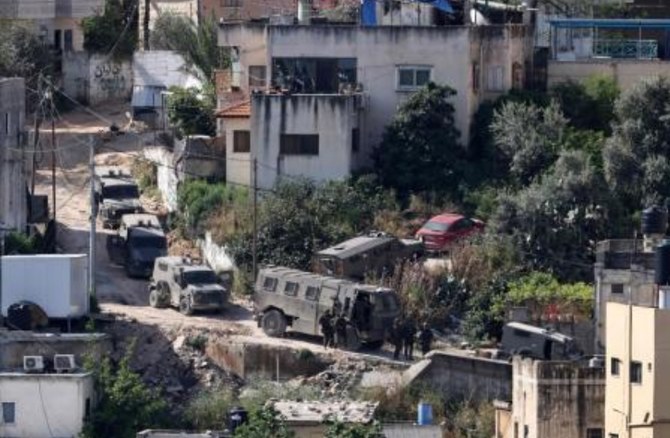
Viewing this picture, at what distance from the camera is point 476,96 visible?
7775 centimetres

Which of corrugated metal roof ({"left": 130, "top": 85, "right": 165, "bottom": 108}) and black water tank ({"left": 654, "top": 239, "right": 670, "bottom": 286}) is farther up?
corrugated metal roof ({"left": 130, "top": 85, "right": 165, "bottom": 108})

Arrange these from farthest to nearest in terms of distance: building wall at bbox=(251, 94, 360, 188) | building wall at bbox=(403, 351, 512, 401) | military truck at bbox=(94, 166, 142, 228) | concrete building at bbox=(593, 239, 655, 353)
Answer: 1. military truck at bbox=(94, 166, 142, 228)
2. building wall at bbox=(251, 94, 360, 188)
3. concrete building at bbox=(593, 239, 655, 353)
4. building wall at bbox=(403, 351, 512, 401)

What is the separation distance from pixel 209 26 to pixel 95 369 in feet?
76.7

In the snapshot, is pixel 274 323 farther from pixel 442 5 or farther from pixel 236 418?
pixel 442 5

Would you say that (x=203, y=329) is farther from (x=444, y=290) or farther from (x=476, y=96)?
(x=476, y=96)

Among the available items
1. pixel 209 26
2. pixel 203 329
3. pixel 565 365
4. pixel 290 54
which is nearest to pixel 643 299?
pixel 565 365

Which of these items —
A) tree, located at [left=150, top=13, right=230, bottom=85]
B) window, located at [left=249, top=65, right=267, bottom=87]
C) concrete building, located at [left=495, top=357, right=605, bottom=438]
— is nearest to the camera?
concrete building, located at [left=495, top=357, right=605, bottom=438]

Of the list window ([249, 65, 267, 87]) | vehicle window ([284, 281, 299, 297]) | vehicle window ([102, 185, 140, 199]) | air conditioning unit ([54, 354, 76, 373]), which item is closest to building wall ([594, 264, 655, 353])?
vehicle window ([284, 281, 299, 297])

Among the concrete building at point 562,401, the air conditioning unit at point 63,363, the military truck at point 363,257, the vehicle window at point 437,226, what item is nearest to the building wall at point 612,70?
the vehicle window at point 437,226

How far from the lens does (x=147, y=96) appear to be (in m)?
89.3

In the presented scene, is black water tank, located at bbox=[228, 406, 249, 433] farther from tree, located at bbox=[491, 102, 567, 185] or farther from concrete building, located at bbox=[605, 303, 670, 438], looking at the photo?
tree, located at bbox=[491, 102, 567, 185]

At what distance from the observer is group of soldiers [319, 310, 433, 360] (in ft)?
223

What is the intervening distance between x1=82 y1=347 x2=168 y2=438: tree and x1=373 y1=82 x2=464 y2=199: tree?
11.8 metres

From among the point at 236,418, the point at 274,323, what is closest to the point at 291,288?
the point at 274,323
